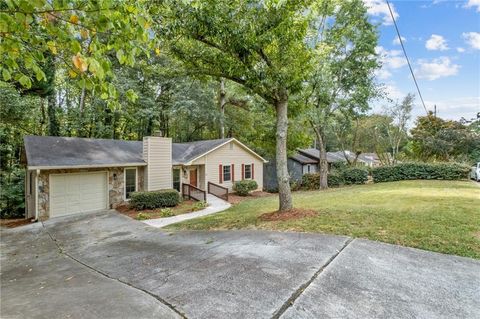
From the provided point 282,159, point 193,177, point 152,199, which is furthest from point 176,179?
point 282,159

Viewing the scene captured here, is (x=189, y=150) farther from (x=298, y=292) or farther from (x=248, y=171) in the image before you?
(x=298, y=292)

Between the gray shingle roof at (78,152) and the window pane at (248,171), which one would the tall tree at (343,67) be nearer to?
the window pane at (248,171)

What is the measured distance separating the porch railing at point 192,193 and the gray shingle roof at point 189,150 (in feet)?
4.90

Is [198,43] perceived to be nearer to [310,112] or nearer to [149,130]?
[310,112]

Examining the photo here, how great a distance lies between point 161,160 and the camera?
14523mm

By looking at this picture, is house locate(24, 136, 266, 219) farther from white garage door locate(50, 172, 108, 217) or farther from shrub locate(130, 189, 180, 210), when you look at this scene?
shrub locate(130, 189, 180, 210)

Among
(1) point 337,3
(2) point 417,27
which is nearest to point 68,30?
(2) point 417,27

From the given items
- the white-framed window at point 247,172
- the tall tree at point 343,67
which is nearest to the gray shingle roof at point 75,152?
the white-framed window at point 247,172

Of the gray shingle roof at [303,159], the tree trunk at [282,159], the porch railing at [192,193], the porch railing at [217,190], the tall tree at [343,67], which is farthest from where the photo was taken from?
the gray shingle roof at [303,159]

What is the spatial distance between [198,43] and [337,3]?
13.0 m

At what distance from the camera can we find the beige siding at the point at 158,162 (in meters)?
14.0

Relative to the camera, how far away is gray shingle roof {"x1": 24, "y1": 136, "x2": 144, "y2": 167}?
1116 cm

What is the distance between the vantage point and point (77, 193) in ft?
39.7

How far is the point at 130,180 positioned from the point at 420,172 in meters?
19.8
